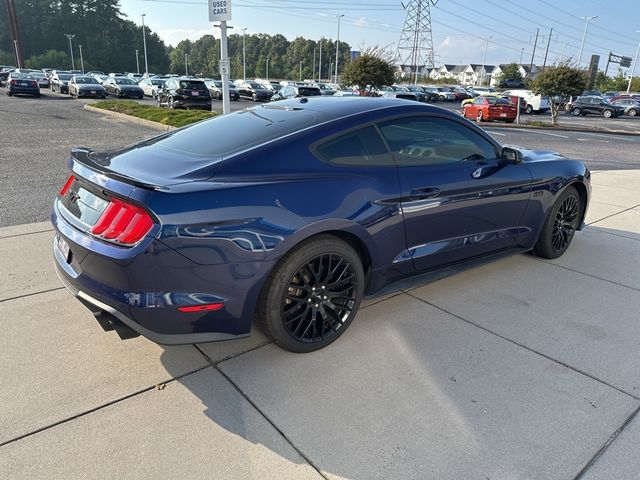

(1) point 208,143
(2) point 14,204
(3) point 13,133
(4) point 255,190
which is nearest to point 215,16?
(2) point 14,204

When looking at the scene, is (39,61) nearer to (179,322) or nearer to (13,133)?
(13,133)

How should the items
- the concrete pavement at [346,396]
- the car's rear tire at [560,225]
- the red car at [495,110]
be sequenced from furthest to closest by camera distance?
the red car at [495,110]
the car's rear tire at [560,225]
the concrete pavement at [346,396]

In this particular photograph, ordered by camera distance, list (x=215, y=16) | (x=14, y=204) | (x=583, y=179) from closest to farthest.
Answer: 1. (x=583, y=179)
2. (x=14, y=204)
3. (x=215, y=16)

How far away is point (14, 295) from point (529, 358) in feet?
12.0

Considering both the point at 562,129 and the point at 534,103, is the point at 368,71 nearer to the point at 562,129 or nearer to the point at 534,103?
the point at 562,129

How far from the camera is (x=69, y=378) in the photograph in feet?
8.84

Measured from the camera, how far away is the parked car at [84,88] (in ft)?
95.5

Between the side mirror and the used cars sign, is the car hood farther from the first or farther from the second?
the used cars sign

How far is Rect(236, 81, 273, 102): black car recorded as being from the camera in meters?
35.3

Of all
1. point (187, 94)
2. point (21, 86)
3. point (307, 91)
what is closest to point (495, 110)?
point (307, 91)

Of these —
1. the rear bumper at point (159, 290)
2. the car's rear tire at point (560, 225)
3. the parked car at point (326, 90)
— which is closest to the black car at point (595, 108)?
the parked car at point (326, 90)

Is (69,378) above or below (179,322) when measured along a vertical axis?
below

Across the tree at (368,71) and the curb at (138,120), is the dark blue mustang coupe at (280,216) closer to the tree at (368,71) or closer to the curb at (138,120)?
the curb at (138,120)

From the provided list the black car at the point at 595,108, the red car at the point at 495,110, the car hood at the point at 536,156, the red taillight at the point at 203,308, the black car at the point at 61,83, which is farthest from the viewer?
the black car at the point at 595,108
